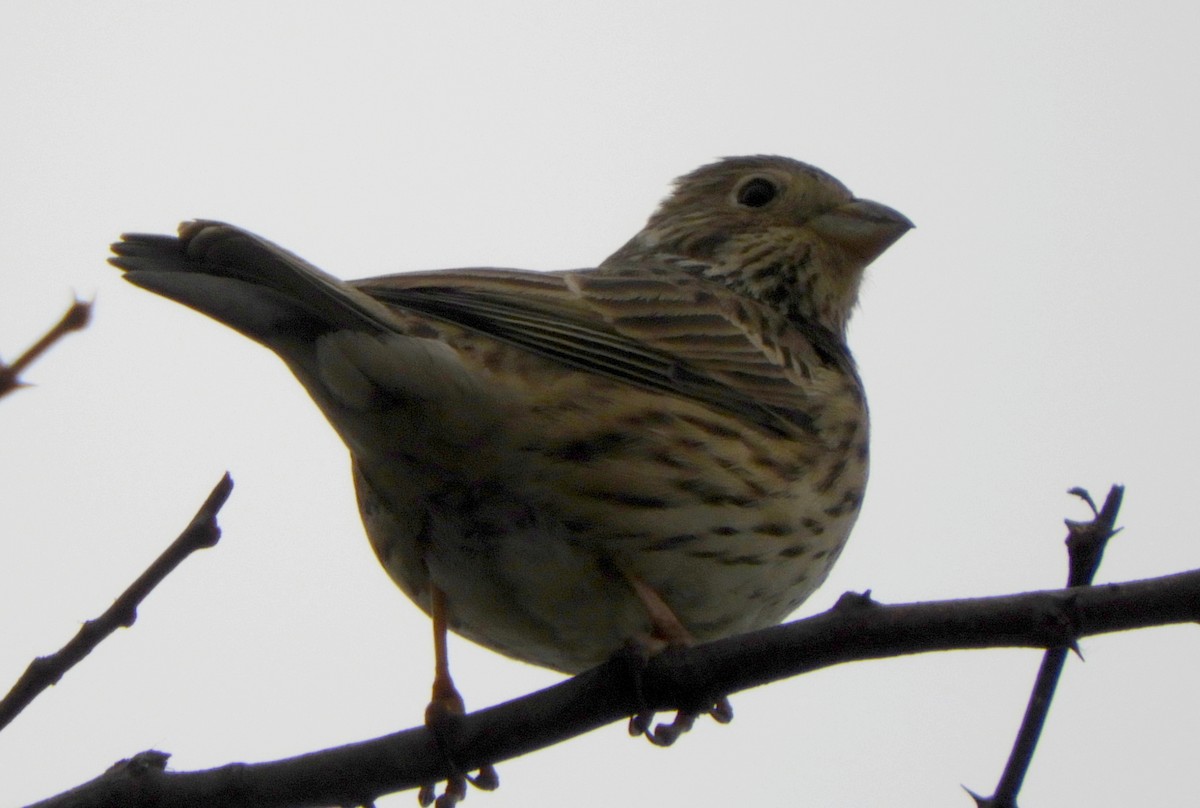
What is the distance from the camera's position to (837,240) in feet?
19.5

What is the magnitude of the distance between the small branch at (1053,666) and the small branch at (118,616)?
1.36 metres

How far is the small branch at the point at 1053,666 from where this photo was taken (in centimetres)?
244

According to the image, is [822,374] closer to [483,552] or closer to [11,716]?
[483,552]

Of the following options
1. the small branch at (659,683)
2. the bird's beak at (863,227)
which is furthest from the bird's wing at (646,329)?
the small branch at (659,683)

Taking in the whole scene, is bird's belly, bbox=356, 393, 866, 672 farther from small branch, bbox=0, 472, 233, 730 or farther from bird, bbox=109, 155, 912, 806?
small branch, bbox=0, 472, 233, 730

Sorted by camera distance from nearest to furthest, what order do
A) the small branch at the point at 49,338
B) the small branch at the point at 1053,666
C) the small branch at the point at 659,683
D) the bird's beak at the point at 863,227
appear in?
the small branch at the point at 49,338, the small branch at the point at 1053,666, the small branch at the point at 659,683, the bird's beak at the point at 863,227

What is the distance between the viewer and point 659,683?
127 inches

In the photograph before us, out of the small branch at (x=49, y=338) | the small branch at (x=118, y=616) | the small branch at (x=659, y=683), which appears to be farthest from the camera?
the small branch at (x=659, y=683)

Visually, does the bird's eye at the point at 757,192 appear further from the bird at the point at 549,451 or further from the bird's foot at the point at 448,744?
the bird's foot at the point at 448,744

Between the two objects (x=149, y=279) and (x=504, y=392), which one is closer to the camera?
(x=149, y=279)

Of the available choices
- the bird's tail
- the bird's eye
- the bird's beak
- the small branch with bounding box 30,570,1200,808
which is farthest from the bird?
the bird's eye

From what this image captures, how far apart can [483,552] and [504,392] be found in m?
0.46

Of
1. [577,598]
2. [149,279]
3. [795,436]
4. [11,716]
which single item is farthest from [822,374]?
[11,716]

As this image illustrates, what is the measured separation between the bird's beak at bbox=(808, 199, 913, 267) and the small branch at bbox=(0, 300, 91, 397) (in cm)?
459
